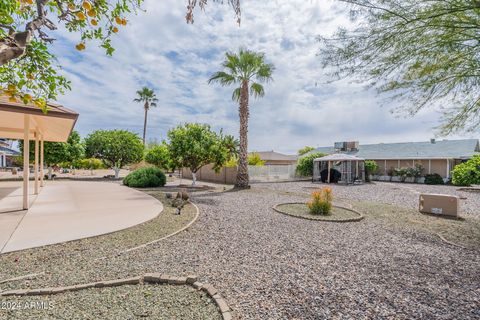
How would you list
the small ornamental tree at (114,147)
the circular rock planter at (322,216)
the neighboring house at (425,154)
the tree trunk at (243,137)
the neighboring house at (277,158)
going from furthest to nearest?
the neighboring house at (277,158)
the small ornamental tree at (114,147)
the neighboring house at (425,154)
the tree trunk at (243,137)
the circular rock planter at (322,216)

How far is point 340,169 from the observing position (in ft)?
84.0

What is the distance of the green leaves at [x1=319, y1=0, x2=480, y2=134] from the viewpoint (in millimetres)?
4695

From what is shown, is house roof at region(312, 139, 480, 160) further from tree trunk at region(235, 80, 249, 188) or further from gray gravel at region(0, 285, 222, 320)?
gray gravel at region(0, 285, 222, 320)

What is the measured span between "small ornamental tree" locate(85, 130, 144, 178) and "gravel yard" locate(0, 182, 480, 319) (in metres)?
19.6

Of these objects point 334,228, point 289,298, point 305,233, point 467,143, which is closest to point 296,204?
point 334,228

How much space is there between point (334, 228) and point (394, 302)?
3602mm

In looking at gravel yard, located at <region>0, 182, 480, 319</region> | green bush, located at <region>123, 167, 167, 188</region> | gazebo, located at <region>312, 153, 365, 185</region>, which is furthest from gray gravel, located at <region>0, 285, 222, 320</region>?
gazebo, located at <region>312, 153, 365, 185</region>

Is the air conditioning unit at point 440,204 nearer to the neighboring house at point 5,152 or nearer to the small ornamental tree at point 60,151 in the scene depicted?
the small ornamental tree at point 60,151

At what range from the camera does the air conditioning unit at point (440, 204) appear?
8.45 meters

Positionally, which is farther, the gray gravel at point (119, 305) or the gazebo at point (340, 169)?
the gazebo at point (340, 169)

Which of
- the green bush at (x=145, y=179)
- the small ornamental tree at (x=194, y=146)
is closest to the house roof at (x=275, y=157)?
the small ornamental tree at (x=194, y=146)

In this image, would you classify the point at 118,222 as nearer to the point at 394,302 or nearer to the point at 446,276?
the point at 394,302

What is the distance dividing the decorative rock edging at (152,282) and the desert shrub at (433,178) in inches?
991

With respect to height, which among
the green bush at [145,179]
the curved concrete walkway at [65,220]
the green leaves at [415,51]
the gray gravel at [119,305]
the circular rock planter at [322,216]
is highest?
the green leaves at [415,51]
